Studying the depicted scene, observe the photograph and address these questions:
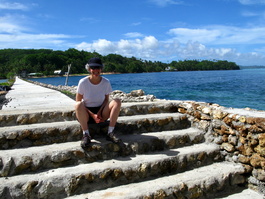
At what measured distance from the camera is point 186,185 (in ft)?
10.1

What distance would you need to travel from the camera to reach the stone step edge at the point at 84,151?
2912 millimetres

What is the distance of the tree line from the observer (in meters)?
101

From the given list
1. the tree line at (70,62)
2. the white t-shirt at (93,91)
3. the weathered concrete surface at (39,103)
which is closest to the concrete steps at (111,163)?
the white t-shirt at (93,91)

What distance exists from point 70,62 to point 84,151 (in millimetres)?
110301

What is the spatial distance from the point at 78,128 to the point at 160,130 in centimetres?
151

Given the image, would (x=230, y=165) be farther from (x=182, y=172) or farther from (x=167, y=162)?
(x=167, y=162)

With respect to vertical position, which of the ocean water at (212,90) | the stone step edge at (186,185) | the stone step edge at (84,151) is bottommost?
the ocean water at (212,90)

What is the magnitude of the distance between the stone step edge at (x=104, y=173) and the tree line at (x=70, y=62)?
73.9m

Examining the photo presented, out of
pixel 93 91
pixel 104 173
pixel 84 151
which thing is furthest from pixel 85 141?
pixel 93 91

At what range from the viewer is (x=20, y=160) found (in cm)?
291

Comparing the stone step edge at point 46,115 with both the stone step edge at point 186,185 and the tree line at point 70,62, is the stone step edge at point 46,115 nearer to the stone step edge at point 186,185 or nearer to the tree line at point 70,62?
the stone step edge at point 186,185

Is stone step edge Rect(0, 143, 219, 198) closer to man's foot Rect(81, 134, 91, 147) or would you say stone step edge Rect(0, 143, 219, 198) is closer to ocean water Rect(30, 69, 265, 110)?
man's foot Rect(81, 134, 91, 147)

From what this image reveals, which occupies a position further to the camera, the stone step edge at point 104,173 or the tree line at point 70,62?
the tree line at point 70,62

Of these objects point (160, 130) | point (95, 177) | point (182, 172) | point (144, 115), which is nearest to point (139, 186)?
point (95, 177)
